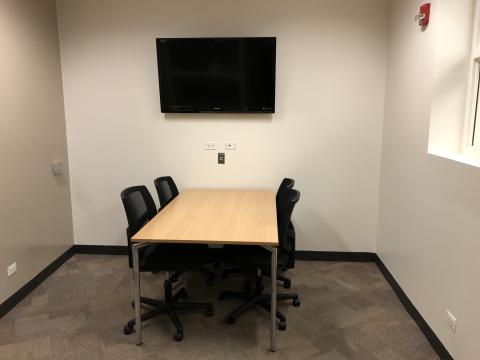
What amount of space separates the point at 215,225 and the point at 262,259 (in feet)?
1.38

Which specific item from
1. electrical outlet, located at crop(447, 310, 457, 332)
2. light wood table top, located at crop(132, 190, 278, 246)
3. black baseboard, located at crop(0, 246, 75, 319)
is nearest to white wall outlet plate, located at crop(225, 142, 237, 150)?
light wood table top, located at crop(132, 190, 278, 246)

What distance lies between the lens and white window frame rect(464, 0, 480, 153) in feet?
7.86

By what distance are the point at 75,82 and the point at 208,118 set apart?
1.41m

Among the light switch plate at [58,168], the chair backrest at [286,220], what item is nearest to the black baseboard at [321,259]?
the light switch plate at [58,168]

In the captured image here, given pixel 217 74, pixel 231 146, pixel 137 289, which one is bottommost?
pixel 137 289

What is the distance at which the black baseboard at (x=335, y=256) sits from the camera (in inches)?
155

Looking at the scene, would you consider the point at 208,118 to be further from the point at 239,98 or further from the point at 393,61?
the point at 393,61


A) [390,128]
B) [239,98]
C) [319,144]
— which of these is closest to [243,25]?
[239,98]

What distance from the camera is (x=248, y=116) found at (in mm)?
3768

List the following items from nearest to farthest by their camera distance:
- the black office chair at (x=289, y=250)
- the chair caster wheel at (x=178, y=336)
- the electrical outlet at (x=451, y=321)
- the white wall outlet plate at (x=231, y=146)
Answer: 1. the electrical outlet at (x=451, y=321)
2. the chair caster wheel at (x=178, y=336)
3. the black office chair at (x=289, y=250)
4. the white wall outlet plate at (x=231, y=146)

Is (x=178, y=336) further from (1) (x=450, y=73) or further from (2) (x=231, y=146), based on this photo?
(1) (x=450, y=73)

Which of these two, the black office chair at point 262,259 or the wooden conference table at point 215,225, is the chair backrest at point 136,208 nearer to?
the wooden conference table at point 215,225

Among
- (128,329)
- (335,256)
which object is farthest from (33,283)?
(335,256)

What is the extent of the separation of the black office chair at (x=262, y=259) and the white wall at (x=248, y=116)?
3.53ft
